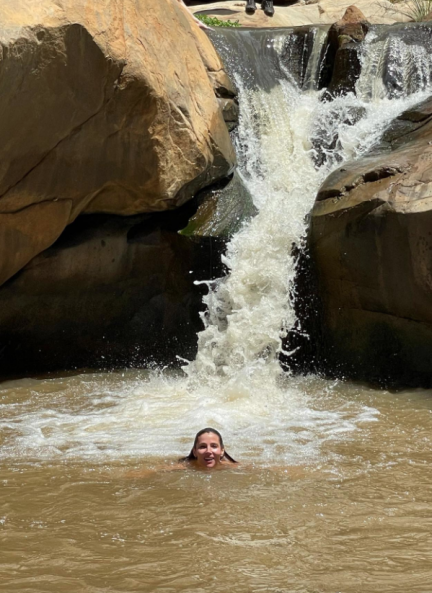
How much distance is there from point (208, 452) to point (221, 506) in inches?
25.8

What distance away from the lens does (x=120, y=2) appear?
8000mm

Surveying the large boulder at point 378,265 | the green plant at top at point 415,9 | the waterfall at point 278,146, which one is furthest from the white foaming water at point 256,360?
the green plant at top at point 415,9

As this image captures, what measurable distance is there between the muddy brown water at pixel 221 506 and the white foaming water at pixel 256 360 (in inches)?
1.6

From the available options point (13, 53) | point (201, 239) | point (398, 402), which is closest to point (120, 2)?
point (13, 53)

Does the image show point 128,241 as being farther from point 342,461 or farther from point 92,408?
point 342,461

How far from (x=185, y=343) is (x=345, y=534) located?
5054 millimetres

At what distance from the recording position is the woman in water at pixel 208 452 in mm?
5465

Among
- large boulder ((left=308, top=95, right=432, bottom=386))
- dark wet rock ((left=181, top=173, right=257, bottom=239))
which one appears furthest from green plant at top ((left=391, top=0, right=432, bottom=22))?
large boulder ((left=308, top=95, right=432, bottom=386))

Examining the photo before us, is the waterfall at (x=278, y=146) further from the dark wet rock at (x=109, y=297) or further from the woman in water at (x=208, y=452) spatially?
the woman in water at (x=208, y=452)

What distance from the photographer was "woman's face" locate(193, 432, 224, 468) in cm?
546

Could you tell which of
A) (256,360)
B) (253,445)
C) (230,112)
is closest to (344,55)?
(230,112)

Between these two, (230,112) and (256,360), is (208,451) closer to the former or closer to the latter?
(256,360)

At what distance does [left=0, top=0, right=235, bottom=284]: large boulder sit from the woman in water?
323 cm

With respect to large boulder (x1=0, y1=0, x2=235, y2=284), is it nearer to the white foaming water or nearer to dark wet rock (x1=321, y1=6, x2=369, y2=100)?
the white foaming water
